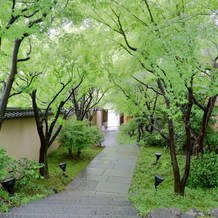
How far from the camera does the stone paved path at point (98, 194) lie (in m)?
4.96

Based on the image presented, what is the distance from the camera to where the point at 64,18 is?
20.5 feet

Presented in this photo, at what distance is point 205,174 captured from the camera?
24.6ft

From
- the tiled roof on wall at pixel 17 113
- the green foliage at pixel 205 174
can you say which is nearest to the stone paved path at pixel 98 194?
the green foliage at pixel 205 174

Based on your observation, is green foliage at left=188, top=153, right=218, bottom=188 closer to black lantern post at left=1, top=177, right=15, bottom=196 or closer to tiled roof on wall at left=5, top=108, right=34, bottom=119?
black lantern post at left=1, top=177, right=15, bottom=196

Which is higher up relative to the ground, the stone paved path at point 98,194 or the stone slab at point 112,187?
the stone paved path at point 98,194

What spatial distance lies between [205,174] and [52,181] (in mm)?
5064

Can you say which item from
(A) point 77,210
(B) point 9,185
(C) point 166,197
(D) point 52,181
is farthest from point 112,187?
(A) point 77,210

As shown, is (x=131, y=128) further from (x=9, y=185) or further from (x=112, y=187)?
(x=9, y=185)

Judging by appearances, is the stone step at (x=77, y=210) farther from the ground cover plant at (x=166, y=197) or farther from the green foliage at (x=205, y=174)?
the green foliage at (x=205, y=174)

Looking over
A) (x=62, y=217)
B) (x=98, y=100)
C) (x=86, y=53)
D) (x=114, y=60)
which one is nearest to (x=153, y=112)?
(x=98, y=100)

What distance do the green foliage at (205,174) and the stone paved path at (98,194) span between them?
202 centimetres

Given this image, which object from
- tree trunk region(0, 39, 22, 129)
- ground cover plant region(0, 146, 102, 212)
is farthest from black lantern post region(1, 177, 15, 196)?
tree trunk region(0, 39, 22, 129)

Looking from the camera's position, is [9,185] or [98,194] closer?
[9,185]

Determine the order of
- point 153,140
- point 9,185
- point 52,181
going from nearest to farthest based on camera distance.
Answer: point 9,185 < point 52,181 < point 153,140
